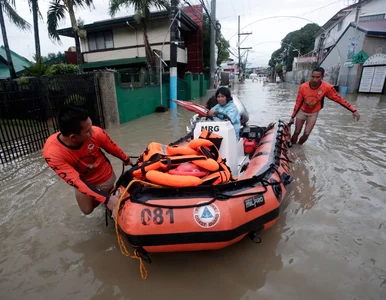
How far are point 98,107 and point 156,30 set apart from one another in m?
9.61

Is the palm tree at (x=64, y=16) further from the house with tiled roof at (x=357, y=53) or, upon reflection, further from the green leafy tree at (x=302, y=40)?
the green leafy tree at (x=302, y=40)

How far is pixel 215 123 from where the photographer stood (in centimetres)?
307

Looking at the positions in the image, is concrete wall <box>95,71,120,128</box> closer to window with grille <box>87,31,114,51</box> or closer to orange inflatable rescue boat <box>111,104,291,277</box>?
orange inflatable rescue boat <box>111,104,291,277</box>

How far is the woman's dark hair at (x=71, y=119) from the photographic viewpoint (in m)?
1.79

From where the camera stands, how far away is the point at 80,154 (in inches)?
83.8

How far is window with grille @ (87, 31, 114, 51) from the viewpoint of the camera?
15.5 meters

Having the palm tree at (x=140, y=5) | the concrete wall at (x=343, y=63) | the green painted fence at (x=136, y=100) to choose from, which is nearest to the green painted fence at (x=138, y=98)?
the green painted fence at (x=136, y=100)

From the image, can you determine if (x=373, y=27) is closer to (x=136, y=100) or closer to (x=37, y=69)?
(x=136, y=100)

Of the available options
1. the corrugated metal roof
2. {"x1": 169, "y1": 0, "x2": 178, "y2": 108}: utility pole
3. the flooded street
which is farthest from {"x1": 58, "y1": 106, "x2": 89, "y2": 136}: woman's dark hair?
the corrugated metal roof

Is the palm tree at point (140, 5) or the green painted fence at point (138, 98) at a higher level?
the palm tree at point (140, 5)

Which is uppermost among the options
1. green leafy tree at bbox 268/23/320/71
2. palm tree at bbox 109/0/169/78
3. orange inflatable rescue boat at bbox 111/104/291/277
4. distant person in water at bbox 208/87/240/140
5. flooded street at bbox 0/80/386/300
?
green leafy tree at bbox 268/23/320/71

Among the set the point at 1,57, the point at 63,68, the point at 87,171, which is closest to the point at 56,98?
the point at 87,171

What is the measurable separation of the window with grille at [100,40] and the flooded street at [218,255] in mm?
14168

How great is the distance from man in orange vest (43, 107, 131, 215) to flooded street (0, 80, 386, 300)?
0.54 m
